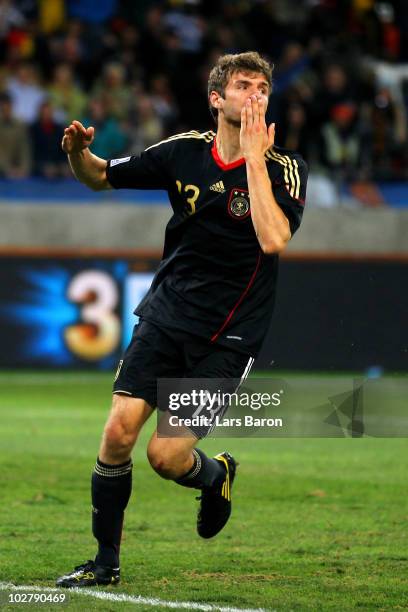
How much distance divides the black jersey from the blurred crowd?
1133cm

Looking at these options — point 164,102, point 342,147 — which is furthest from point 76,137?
point 164,102

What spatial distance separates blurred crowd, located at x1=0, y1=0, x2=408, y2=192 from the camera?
17703 mm

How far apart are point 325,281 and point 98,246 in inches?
129

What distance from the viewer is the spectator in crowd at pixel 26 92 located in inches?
701

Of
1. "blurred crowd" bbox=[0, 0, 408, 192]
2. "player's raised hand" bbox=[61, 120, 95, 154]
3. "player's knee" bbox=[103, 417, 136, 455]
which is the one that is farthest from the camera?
"blurred crowd" bbox=[0, 0, 408, 192]

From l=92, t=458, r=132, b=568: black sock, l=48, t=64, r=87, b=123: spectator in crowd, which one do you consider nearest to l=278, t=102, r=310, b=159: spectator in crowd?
l=48, t=64, r=87, b=123: spectator in crowd

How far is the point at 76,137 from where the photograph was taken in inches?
241

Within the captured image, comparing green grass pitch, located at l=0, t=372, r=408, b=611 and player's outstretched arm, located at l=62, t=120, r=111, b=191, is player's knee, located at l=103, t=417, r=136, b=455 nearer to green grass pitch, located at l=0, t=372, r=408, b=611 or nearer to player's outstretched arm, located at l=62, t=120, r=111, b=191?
green grass pitch, located at l=0, t=372, r=408, b=611

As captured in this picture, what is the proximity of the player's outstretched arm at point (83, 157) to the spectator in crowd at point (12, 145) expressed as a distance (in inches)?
437

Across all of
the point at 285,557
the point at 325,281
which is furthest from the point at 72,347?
the point at 285,557

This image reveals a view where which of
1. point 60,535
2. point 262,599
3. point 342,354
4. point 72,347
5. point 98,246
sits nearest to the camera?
point 262,599

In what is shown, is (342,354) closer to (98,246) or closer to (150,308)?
(98,246)

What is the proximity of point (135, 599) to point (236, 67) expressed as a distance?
7.86ft

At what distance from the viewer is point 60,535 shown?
722cm
